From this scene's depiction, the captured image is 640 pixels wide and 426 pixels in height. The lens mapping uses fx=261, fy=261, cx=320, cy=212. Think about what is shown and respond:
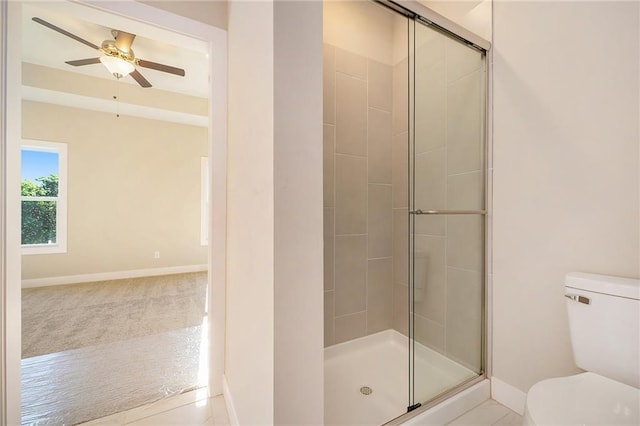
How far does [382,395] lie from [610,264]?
129 cm

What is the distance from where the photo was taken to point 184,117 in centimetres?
425

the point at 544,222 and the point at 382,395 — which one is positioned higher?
the point at 544,222

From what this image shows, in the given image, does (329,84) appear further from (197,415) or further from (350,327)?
(197,415)

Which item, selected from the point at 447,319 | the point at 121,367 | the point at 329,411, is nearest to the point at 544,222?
the point at 447,319

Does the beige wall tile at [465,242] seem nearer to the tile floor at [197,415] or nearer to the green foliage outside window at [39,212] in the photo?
the tile floor at [197,415]

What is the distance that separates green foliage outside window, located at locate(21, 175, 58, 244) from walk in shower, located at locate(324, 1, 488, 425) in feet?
14.4

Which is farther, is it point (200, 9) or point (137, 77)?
point (137, 77)

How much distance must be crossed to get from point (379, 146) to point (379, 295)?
1.17 metres

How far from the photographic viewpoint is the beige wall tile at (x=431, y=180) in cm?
146

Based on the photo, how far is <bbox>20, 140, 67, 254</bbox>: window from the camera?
144 inches

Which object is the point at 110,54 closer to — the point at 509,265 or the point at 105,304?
the point at 105,304

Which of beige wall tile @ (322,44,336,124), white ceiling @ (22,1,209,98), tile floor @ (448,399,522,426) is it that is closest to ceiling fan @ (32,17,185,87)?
white ceiling @ (22,1,209,98)

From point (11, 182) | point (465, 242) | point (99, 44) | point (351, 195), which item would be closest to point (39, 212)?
point (99, 44)

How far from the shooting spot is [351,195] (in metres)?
1.93
